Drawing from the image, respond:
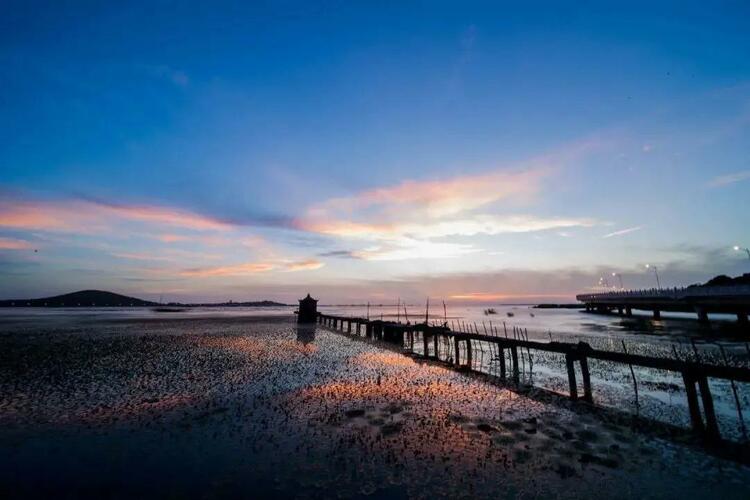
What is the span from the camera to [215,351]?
2488cm

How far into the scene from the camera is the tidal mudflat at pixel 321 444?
21.4ft

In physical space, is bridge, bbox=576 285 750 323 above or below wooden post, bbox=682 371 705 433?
above

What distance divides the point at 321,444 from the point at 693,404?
1045 centimetres

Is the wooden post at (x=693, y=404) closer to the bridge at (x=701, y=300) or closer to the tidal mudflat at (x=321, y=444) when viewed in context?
the tidal mudflat at (x=321, y=444)

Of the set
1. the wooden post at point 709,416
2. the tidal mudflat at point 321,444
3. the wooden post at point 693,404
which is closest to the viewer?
the tidal mudflat at point 321,444

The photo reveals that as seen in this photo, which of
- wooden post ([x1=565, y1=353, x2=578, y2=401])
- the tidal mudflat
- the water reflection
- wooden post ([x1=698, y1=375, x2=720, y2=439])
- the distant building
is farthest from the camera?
the distant building

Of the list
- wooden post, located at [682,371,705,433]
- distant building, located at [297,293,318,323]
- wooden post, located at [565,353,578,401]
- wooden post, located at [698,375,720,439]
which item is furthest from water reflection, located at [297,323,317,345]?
wooden post, located at [698,375,720,439]

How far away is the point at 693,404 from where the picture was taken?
9953mm

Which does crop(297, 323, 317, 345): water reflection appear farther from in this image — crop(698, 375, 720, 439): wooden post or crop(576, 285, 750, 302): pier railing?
crop(576, 285, 750, 302): pier railing

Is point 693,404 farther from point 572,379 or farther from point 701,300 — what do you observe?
point 701,300

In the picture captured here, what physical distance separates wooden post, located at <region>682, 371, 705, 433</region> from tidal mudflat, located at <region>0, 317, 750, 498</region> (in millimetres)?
1700

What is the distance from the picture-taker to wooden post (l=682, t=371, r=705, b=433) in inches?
377

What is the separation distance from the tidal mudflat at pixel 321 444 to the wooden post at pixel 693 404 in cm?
170

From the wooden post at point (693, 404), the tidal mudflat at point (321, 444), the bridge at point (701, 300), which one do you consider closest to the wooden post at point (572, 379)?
the tidal mudflat at point (321, 444)
